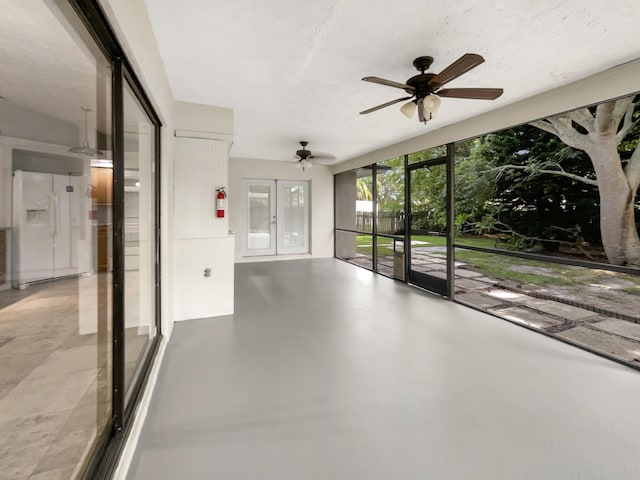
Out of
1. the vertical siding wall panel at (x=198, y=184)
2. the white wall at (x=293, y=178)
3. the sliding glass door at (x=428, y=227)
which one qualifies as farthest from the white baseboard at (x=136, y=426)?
the white wall at (x=293, y=178)

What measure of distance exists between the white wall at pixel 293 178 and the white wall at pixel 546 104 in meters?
3.57

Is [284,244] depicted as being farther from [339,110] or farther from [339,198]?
[339,110]

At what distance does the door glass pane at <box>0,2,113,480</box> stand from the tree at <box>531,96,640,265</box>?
4.38 m

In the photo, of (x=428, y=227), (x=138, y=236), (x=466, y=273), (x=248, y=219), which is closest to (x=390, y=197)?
(x=428, y=227)

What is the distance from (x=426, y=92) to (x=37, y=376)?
359cm

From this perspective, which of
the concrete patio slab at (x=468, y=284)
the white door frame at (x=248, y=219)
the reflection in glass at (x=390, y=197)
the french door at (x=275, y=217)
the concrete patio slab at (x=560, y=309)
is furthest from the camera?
the french door at (x=275, y=217)

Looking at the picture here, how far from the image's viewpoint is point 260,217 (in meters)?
8.30

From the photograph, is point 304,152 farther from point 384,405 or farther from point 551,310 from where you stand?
point 384,405

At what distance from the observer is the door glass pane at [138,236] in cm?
203

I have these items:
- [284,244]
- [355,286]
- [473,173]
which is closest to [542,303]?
[473,173]

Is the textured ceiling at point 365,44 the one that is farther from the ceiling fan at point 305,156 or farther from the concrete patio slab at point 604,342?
the concrete patio slab at point 604,342

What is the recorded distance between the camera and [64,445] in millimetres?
1506

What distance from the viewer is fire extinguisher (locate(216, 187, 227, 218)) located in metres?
3.89

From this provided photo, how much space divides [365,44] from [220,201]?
7.94ft
